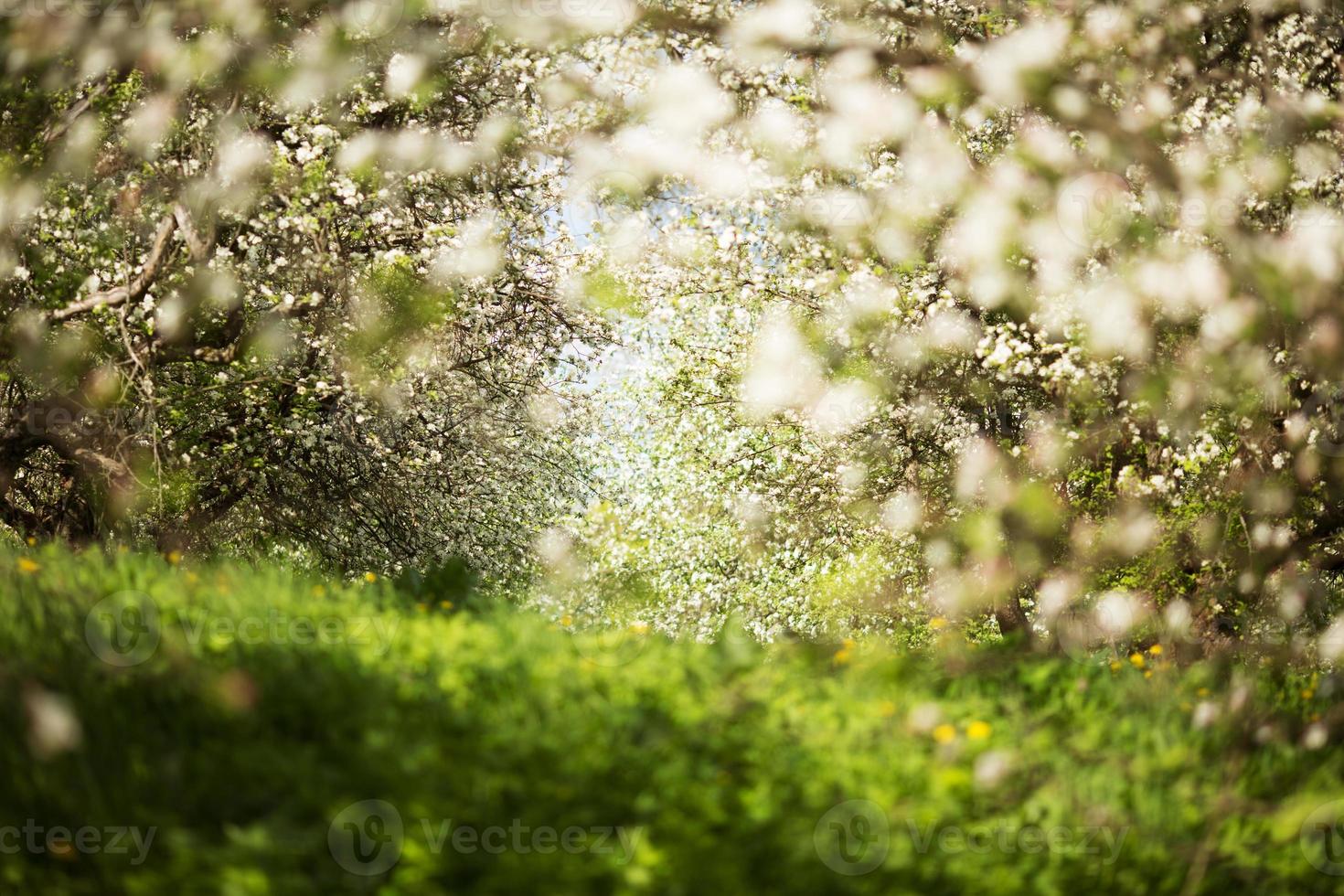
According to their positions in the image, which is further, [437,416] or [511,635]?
[437,416]

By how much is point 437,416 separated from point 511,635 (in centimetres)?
1029

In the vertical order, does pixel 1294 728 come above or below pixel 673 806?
below

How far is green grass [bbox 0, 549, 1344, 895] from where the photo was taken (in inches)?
148

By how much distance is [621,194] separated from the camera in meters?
11.7

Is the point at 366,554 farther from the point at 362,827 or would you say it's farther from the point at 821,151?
the point at 362,827

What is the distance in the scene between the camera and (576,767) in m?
4.01

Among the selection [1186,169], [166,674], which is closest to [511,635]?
[166,674]

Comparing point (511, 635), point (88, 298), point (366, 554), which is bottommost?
point (366, 554)

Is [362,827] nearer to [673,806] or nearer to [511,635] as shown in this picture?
[673,806]

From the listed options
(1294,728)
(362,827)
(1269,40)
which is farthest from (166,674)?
(1269,40)

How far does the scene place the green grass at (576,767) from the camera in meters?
3.75

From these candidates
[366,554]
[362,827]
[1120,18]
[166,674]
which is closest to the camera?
[362,827]

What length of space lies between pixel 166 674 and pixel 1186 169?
7400 millimetres

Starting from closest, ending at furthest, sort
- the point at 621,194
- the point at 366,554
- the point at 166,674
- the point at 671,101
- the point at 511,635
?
1. the point at 166,674
2. the point at 511,635
3. the point at 671,101
4. the point at 621,194
5. the point at 366,554
